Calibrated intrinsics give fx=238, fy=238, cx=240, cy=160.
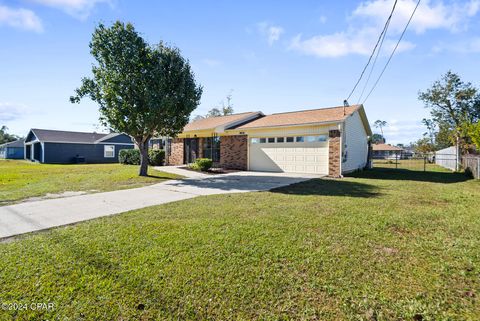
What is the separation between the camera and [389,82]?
40.7 feet

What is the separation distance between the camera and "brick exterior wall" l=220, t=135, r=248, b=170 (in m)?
16.6

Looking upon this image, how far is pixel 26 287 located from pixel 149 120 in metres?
9.06

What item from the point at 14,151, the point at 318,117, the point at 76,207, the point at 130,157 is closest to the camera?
the point at 76,207

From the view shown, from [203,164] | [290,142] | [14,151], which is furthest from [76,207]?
[14,151]

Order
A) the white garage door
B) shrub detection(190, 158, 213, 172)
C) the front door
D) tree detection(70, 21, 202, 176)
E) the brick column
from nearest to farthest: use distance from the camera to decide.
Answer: tree detection(70, 21, 202, 176) → the white garage door → shrub detection(190, 158, 213, 172) → the brick column → the front door

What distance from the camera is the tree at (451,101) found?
2723 cm

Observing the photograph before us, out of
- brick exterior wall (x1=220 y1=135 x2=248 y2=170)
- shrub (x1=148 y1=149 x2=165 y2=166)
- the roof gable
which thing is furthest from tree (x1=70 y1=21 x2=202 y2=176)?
shrub (x1=148 y1=149 x2=165 y2=166)

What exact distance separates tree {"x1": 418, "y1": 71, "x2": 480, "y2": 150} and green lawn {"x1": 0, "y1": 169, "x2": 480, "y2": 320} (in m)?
30.3

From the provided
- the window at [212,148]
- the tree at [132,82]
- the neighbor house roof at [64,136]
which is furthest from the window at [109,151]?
the tree at [132,82]

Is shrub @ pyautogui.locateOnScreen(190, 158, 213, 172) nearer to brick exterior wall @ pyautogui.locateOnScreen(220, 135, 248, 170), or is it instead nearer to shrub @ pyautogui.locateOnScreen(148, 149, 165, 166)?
brick exterior wall @ pyautogui.locateOnScreen(220, 135, 248, 170)

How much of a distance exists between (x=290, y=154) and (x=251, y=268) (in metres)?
12.1

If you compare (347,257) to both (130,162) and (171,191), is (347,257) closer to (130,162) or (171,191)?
(171,191)

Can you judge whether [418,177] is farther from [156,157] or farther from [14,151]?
[14,151]

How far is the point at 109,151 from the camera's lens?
101 ft
